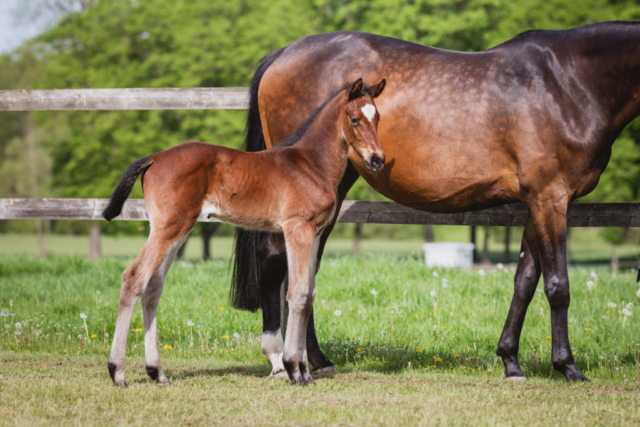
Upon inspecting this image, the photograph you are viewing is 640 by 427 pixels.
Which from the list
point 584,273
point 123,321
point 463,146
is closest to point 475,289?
point 584,273

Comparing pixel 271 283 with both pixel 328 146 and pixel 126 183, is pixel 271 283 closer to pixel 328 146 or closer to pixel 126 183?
pixel 328 146

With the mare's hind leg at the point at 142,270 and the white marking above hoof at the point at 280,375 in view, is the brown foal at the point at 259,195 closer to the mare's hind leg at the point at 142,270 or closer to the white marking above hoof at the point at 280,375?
the mare's hind leg at the point at 142,270

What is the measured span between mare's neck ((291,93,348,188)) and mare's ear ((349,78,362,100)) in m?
0.11

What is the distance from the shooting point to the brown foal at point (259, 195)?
3.83 m

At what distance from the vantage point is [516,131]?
4293 millimetres

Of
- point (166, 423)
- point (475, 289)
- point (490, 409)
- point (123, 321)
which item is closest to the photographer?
point (166, 423)

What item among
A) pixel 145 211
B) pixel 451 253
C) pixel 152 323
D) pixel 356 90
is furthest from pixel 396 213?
pixel 451 253

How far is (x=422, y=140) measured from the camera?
4457mm

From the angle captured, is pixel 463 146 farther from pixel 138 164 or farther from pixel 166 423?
pixel 166 423

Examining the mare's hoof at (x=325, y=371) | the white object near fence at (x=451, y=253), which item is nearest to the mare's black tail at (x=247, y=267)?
the mare's hoof at (x=325, y=371)

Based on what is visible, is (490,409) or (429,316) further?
(429,316)

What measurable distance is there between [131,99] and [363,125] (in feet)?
9.12

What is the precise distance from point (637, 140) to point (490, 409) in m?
17.4

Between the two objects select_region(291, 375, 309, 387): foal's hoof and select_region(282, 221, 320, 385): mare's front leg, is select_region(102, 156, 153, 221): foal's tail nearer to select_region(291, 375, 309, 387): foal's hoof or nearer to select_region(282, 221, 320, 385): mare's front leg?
select_region(282, 221, 320, 385): mare's front leg
